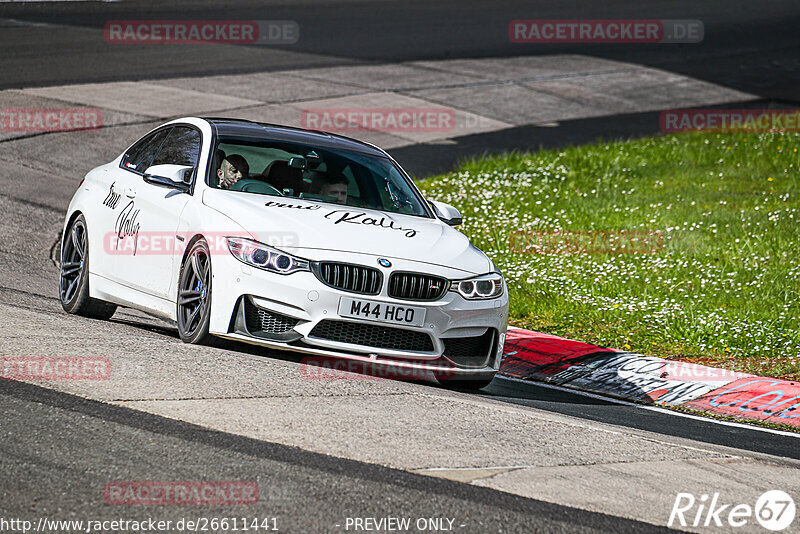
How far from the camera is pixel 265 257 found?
23.6 ft

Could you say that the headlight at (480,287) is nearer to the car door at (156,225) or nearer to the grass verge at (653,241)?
the car door at (156,225)

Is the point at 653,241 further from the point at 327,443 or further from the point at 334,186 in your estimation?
the point at 327,443

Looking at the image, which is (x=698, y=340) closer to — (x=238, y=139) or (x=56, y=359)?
(x=238, y=139)

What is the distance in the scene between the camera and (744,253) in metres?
12.9

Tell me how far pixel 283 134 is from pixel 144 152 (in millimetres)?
1241

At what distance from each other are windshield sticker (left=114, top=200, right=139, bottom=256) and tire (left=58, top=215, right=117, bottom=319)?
561 millimetres

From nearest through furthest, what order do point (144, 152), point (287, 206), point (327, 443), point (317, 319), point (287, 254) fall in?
point (327, 443) → point (317, 319) → point (287, 254) → point (287, 206) → point (144, 152)

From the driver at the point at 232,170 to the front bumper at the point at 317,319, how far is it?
1.08 m

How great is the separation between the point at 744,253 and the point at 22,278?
7.63 m

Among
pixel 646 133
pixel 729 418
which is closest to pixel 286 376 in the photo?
pixel 729 418

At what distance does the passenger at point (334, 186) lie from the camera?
8453 mm

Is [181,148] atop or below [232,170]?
atop

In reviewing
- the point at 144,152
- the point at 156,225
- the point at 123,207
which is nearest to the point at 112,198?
the point at 123,207

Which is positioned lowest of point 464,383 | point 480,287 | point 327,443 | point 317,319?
point 464,383
